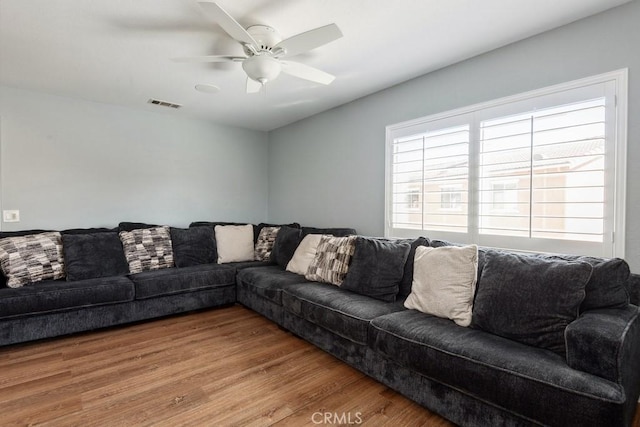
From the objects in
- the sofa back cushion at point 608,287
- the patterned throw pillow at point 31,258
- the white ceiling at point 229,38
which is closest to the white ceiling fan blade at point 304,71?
the white ceiling at point 229,38

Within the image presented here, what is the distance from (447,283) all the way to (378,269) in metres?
0.58

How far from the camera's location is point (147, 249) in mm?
3500

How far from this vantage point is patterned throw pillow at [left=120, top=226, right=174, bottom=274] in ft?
11.1

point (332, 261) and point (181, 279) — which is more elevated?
point (332, 261)

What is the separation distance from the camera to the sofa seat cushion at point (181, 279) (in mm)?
3107

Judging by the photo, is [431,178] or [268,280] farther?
[268,280]

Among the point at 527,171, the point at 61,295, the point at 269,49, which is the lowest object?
the point at 61,295

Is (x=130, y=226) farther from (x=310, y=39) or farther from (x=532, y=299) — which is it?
(x=532, y=299)

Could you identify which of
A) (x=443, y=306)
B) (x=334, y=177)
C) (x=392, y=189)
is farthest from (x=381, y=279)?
(x=334, y=177)

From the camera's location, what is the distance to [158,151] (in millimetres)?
4180

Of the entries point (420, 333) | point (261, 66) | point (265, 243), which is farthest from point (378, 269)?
point (265, 243)

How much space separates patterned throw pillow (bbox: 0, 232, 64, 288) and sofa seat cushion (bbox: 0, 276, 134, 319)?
100mm

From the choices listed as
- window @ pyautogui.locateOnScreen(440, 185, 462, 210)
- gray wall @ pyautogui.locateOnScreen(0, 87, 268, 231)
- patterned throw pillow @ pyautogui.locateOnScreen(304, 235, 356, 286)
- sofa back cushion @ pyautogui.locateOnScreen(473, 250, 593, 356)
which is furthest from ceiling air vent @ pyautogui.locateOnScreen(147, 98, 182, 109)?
sofa back cushion @ pyautogui.locateOnScreen(473, 250, 593, 356)

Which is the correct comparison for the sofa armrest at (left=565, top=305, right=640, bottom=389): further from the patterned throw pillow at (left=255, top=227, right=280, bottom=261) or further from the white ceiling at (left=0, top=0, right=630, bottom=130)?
the patterned throw pillow at (left=255, top=227, right=280, bottom=261)
